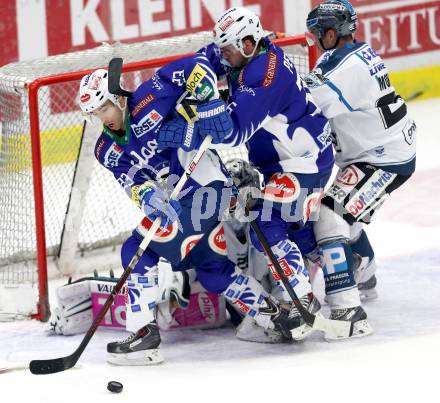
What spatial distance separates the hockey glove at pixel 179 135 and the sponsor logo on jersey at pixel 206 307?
2.30 ft

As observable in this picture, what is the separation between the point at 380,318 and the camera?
201 inches

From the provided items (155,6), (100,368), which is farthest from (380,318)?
(155,6)

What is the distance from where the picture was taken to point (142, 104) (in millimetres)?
4648

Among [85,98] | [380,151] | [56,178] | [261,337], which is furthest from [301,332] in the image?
[56,178]

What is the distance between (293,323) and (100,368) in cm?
71

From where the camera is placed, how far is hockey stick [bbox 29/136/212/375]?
453 centimetres

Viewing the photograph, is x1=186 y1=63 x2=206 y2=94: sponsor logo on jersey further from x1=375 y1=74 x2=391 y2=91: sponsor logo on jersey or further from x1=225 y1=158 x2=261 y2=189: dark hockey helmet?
x1=375 y1=74 x2=391 y2=91: sponsor logo on jersey

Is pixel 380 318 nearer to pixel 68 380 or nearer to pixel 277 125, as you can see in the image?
pixel 277 125

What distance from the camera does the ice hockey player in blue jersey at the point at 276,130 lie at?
15.1ft

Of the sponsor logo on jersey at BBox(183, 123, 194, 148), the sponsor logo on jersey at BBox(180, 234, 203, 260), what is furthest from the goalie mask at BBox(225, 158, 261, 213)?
the sponsor logo on jersey at BBox(183, 123, 194, 148)

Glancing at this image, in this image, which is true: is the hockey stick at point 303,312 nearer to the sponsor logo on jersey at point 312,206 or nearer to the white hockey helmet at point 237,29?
the sponsor logo on jersey at point 312,206

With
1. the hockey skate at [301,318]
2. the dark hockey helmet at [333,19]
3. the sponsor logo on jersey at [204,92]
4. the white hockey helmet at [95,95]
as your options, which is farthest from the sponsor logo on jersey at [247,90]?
the hockey skate at [301,318]

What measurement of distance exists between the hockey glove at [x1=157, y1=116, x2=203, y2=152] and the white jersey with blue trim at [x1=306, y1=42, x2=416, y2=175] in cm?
54

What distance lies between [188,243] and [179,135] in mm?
390
